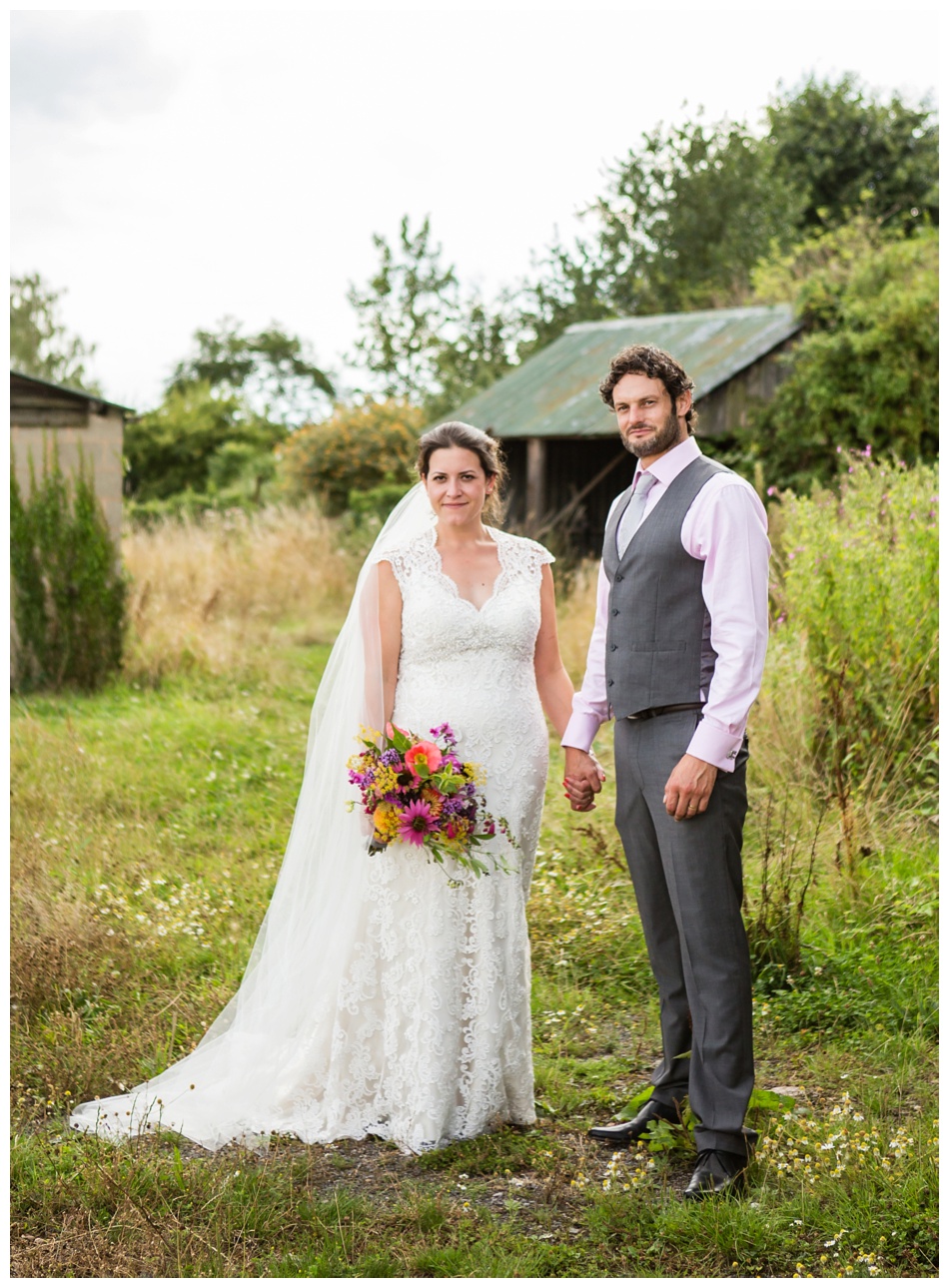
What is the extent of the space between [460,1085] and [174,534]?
1312cm

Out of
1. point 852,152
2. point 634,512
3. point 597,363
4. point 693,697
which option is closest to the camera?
point 693,697

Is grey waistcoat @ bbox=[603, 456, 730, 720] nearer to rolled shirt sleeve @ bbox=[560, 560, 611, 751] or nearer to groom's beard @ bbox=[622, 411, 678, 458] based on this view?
groom's beard @ bbox=[622, 411, 678, 458]

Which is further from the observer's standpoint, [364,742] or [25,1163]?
[364,742]

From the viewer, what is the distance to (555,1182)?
10.9 feet

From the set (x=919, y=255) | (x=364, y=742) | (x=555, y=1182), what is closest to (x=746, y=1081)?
(x=555, y=1182)

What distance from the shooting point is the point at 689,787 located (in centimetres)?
319

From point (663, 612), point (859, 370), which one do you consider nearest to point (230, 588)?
point (859, 370)

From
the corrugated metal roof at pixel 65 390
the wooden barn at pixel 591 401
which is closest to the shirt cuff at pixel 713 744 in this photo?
the corrugated metal roof at pixel 65 390

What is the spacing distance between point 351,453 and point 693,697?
66.9 feet

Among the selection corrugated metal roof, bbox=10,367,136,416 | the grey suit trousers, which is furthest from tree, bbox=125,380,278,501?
the grey suit trousers

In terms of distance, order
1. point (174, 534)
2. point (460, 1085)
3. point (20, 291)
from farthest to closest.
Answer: point (20, 291) < point (174, 534) < point (460, 1085)

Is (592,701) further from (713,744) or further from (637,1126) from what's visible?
(637,1126)

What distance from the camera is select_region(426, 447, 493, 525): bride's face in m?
3.82

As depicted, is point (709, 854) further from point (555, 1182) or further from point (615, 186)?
point (615, 186)
